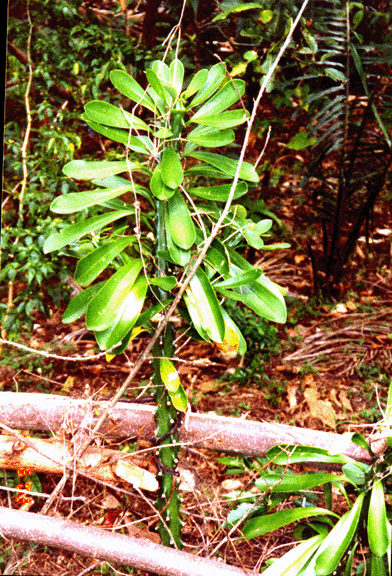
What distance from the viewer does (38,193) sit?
2.46 meters

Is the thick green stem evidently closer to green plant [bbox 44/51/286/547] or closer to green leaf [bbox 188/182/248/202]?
green plant [bbox 44/51/286/547]

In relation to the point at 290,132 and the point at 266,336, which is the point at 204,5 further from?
the point at 266,336

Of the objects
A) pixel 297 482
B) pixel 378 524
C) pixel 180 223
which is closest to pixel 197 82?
pixel 180 223

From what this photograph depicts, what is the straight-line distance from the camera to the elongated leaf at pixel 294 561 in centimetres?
139

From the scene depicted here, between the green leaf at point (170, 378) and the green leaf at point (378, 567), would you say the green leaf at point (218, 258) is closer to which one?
the green leaf at point (170, 378)

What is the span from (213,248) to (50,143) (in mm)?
1308

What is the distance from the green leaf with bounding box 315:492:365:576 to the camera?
4.24 feet

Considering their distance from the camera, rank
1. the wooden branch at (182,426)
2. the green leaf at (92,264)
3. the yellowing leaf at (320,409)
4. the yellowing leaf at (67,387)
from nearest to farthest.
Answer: the green leaf at (92,264), the wooden branch at (182,426), the yellowing leaf at (320,409), the yellowing leaf at (67,387)

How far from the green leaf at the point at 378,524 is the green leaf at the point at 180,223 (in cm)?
85

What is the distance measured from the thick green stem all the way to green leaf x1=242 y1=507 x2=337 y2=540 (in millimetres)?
254

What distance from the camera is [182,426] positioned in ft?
5.53

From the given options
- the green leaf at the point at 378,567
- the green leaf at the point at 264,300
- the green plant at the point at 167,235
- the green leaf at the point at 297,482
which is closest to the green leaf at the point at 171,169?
the green plant at the point at 167,235

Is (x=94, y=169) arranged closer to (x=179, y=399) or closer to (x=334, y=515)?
(x=179, y=399)

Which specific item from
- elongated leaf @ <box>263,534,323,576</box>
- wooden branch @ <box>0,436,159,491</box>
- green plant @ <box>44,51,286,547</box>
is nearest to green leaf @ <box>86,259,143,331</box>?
green plant @ <box>44,51,286,547</box>
